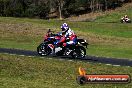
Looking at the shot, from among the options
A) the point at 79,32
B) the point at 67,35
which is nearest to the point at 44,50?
the point at 67,35

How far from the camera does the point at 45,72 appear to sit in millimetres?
18719

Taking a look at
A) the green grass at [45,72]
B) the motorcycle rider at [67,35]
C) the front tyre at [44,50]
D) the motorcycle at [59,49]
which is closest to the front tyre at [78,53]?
the motorcycle at [59,49]

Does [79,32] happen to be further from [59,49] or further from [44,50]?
[59,49]

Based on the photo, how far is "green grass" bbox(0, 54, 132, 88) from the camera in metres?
15.8

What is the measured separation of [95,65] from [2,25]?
101 ft

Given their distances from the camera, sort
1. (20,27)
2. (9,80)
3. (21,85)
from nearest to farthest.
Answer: (21,85) < (9,80) < (20,27)

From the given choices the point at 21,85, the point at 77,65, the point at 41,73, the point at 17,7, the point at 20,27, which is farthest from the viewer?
the point at 17,7

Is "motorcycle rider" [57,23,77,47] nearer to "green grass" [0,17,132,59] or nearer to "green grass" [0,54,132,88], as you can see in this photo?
"green grass" [0,54,132,88]

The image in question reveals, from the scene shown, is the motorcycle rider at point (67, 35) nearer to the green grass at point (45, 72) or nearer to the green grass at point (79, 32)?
the green grass at point (45, 72)

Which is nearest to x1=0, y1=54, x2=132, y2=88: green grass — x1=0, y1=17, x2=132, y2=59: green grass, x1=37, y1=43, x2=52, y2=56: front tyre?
x1=37, y1=43, x2=52, y2=56: front tyre

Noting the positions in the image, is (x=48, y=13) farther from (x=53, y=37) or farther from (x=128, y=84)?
(x=128, y=84)

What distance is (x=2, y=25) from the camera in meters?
51.2

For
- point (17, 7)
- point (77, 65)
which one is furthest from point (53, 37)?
point (17, 7)

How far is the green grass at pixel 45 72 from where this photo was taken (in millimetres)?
15828
